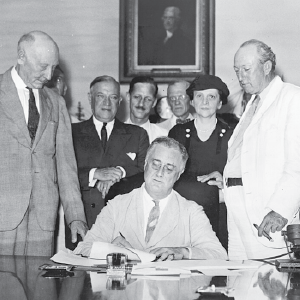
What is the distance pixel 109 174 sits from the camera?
13.5 ft

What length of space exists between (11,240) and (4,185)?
317 mm

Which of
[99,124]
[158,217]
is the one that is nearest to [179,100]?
[99,124]

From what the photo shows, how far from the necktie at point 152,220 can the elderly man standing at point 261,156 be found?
526 millimetres

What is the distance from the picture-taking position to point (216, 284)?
2107mm

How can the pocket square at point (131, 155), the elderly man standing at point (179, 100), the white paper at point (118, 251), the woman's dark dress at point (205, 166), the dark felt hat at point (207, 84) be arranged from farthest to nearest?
1. the elderly man standing at point (179, 100)
2. the pocket square at point (131, 155)
3. the dark felt hat at point (207, 84)
4. the woman's dark dress at point (205, 166)
5. the white paper at point (118, 251)

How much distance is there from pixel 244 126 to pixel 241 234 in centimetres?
65

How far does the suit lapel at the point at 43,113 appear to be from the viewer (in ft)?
11.4

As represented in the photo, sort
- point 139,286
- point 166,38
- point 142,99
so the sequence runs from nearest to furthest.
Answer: point 139,286 < point 142,99 < point 166,38

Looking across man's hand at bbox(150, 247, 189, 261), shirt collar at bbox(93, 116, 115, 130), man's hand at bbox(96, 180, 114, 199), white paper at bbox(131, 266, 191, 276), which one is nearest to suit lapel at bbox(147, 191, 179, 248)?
man's hand at bbox(150, 247, 189, 261)

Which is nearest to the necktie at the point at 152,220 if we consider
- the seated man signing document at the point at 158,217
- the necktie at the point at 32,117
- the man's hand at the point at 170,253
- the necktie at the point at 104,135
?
the seated man signing document at the point at 158,217

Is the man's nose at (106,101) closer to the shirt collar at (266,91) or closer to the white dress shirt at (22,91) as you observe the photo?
the white dress shirt at (22,91)

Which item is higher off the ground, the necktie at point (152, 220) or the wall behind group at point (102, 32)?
the wall behind group at point (102, 32)

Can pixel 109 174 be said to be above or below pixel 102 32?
below

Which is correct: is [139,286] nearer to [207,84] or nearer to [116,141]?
[207,84]
